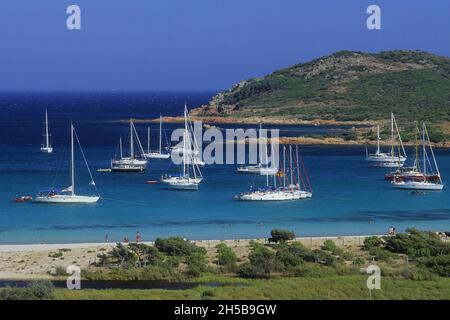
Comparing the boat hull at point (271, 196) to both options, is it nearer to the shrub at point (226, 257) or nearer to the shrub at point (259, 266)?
the shrub at point (226, 257)

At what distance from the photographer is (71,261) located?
33.8 meters

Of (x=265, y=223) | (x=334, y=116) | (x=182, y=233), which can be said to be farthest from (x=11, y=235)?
(x=334, y=116)

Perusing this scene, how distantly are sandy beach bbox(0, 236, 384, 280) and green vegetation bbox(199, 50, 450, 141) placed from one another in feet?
250

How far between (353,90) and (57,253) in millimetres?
118861

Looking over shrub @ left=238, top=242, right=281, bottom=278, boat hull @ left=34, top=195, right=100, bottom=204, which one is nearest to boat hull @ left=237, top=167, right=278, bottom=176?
boat hull @ left=34, top=195, right=100, bottom=204

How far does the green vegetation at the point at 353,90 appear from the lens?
5226 inches

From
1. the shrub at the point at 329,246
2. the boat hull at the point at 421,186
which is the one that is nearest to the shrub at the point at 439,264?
the shrub at the point at 329,246

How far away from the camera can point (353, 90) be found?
493 feet

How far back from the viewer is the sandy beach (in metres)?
32.2

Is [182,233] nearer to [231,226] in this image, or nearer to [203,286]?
[231,226]

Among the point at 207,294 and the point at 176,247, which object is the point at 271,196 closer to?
the point at 176,247

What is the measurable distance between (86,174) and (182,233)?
80.6ft

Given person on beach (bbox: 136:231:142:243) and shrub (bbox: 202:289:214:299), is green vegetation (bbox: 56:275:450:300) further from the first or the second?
person on beach (bbox: 136:231:142:243)

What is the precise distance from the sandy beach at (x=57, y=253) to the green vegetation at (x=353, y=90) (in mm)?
76304
